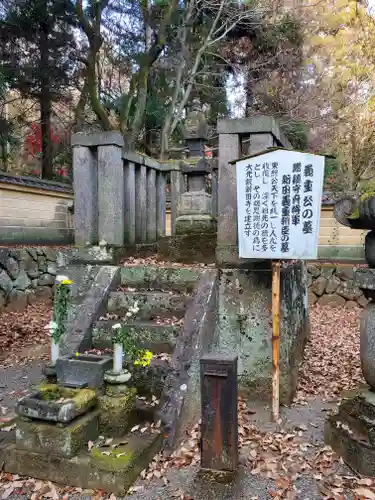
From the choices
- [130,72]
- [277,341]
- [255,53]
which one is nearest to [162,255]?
[277,341]

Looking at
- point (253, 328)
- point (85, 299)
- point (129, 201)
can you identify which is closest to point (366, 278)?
point (253, 328)

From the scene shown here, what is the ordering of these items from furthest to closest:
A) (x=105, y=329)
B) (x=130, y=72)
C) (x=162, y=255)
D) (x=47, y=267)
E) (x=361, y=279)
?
(x=130, y=72) → (x=47, y=267) → (x=162, y=255) → (x=105, y=329) → (x=361, y=279)

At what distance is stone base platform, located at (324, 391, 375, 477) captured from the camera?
132 inches

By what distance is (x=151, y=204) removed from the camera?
25.2ft

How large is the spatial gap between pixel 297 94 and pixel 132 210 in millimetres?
9106

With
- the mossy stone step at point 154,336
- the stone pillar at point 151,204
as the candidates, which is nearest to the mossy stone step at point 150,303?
the mossy stone step at point 154,336

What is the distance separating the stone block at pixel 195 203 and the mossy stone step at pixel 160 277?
1.40 metres

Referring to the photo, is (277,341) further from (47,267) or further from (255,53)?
(255,53)

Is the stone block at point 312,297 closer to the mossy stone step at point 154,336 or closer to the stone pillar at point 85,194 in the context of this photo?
the stone pillar at point 85,194

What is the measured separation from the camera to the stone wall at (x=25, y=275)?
9.21 metres

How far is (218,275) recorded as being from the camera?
5.06 meters

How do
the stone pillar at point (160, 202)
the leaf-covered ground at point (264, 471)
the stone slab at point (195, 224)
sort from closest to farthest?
1. the leaf-covered ground at point (264, 471)
2. the stone slab at point (195, 224)
3. the stone pillar at point (160, 202)

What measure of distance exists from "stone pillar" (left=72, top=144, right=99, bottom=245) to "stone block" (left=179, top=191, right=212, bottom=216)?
4.99 ft

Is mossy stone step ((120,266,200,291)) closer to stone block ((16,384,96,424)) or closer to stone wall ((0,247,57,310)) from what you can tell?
stone block ((16,384,96,424))
